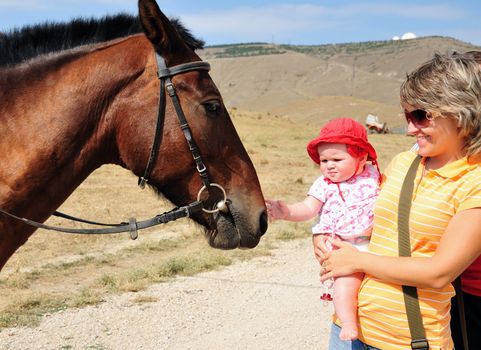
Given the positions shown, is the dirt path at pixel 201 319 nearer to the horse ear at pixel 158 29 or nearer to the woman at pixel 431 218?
the woman at pixel 431 218

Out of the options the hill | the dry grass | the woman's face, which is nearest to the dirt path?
the dry grass

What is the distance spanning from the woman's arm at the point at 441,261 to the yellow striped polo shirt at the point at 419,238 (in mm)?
71

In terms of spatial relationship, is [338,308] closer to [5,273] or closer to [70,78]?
[70,78]

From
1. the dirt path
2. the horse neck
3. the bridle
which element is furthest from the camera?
the dirt path

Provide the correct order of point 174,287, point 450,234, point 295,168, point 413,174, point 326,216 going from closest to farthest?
point 450,234 < point 413,174 < point 326,216 < point 174,287 < point 295,168

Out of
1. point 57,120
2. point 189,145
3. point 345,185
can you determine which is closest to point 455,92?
point 345,185

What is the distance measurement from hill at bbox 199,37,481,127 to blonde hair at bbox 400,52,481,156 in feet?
145

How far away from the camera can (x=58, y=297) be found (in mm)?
6449

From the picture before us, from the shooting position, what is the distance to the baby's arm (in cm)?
277

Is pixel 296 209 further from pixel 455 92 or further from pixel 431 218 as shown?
pixel 455 92

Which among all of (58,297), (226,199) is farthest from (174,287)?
(226,199)

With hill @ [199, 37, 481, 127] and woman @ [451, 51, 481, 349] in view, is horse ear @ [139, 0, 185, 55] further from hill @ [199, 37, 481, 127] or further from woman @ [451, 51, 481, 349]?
hill @ [199, 37, 481, 127]

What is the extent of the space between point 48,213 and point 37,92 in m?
0.64

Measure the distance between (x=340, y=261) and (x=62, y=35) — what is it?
193cm
